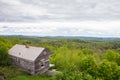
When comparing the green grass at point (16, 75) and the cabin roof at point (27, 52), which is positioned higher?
the cabin roof at point (27, 52)

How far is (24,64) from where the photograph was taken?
5331 centimetres

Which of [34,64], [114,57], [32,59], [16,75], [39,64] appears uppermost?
[32,59]

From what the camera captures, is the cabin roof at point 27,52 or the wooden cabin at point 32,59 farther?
the cabin roof at point 27,52

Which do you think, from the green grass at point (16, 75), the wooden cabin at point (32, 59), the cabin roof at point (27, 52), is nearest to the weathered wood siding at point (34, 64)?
the wooden cabin at point (32, 59)

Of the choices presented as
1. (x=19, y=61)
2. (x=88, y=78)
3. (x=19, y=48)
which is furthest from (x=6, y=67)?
(x=88, y=78)

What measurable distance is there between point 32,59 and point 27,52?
15.2 feet

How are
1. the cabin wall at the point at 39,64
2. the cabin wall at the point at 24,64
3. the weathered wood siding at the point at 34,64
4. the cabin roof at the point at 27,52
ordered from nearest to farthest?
the weathered wood siding at the point at 34,64
the cabin wall at the point at 24,64
the cabin wall at the point at 39,64
the cabin roof at the point at 27,52

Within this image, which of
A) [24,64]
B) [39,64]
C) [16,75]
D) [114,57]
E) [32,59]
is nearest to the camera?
[16,75]

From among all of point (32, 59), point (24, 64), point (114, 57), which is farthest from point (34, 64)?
point (114, 57)

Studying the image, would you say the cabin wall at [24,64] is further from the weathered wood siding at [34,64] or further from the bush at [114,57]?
the bush at [114,57]

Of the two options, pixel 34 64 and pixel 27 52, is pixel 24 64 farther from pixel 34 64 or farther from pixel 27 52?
pixel 34 64

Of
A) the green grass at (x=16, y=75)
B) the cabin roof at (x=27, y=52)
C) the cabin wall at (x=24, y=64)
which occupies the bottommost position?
the green grass at (x=16, y=75)

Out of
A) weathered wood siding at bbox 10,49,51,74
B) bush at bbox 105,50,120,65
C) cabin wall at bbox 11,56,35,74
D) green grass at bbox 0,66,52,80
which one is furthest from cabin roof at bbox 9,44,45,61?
bush at bbox 105,50,120,65

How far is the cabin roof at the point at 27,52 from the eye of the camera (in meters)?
52.0
